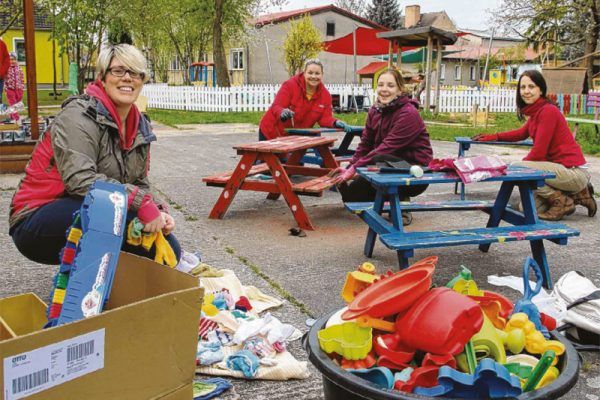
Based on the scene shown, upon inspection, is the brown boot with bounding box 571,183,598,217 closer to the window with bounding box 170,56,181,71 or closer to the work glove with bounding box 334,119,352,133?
the work glove with bounding box 334,119,352,133

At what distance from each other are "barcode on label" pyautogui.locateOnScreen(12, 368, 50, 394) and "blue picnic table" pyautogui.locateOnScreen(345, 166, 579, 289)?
93.9 inches

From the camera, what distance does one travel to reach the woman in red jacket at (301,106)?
7.36m

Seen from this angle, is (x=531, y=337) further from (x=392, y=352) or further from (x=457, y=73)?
(x=457, y=73)

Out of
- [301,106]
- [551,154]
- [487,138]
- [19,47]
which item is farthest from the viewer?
[19,47]

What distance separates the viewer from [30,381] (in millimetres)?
1729

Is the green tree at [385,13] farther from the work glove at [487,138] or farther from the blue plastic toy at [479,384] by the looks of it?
the blue plastic toy at [479,384]

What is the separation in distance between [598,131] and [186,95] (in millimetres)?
13888

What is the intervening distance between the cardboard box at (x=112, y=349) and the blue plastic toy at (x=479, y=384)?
80cm

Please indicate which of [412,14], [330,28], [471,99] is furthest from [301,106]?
[412,14]

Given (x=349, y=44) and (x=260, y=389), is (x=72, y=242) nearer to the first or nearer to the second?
(x=260, y=389)

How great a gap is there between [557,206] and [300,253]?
2.76 m

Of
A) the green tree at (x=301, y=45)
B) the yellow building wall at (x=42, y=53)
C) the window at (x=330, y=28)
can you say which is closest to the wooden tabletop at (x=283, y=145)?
the green tree at (x=301, y=45)

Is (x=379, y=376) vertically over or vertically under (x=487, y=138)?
under

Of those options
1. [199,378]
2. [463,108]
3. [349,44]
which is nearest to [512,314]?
[199,378]
